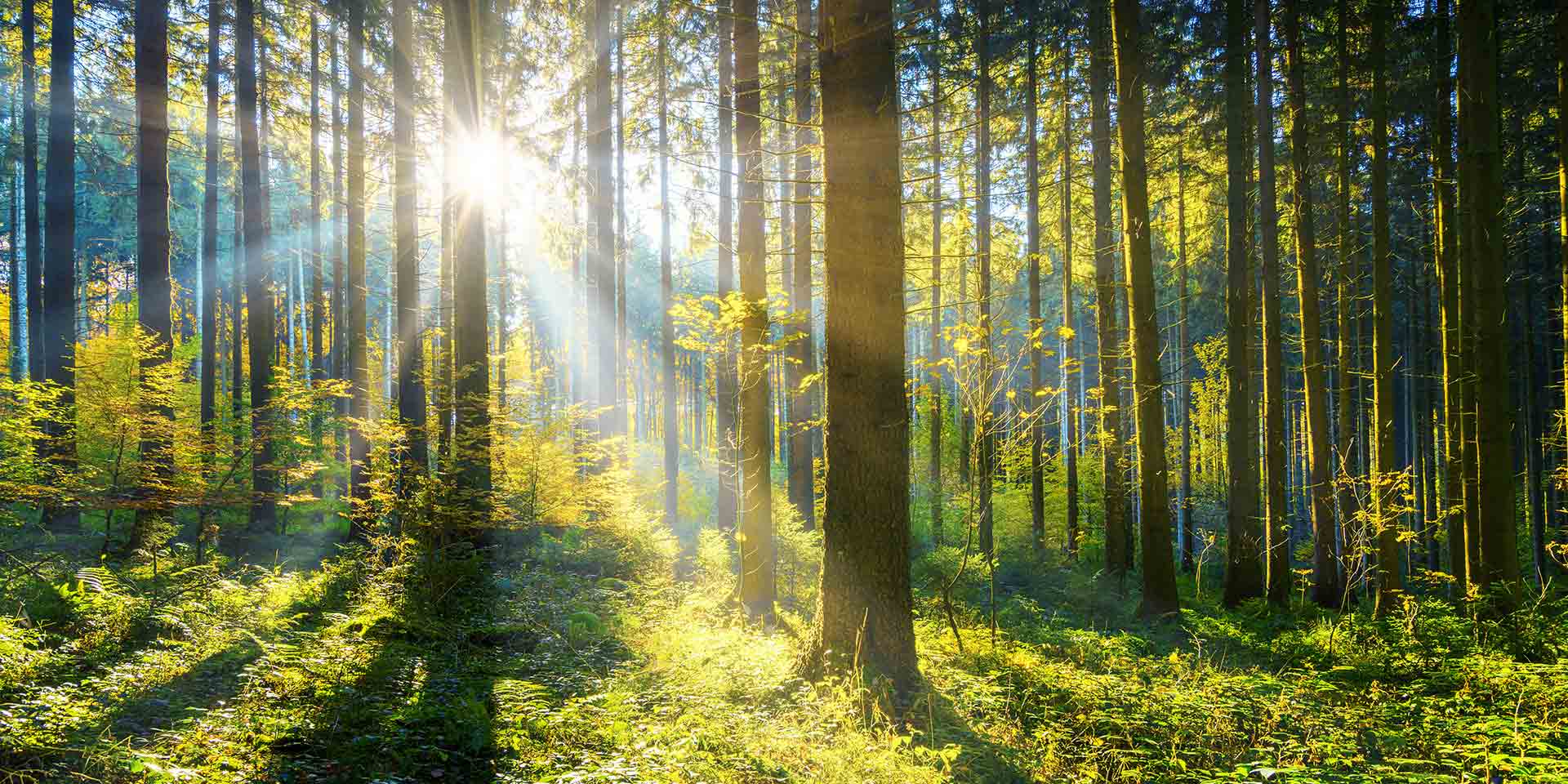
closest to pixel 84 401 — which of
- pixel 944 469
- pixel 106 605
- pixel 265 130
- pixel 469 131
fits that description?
pixel 106 605

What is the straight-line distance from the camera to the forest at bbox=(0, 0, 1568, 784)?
4434 millimetres

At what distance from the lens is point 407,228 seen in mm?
10906

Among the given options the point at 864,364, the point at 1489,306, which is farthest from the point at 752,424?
the point at 1489,306

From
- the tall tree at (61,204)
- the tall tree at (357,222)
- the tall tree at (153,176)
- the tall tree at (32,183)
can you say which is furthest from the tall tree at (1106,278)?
the tall tree at (32,183)

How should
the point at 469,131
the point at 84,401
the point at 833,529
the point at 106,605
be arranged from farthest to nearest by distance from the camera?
the point at 469,131 < the point at 84,401 < the point at 106,605 < the point at 833,529

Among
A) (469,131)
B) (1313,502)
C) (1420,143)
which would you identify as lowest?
(1313,502)

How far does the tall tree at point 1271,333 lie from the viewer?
417 inches

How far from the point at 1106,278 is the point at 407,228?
11993mm

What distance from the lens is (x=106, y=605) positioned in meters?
5.52

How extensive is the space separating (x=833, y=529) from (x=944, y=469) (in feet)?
54.4

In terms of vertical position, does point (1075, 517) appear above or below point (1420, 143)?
below

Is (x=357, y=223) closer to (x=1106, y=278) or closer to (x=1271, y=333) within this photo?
(x=1106, y=278)

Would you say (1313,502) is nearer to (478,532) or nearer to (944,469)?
(944,469)

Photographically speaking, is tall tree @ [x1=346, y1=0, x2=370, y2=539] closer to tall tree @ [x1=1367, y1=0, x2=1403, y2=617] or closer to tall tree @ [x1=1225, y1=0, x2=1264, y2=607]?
tall tree @ [x1=1225, y1=0, x2=1264, y2=607]
